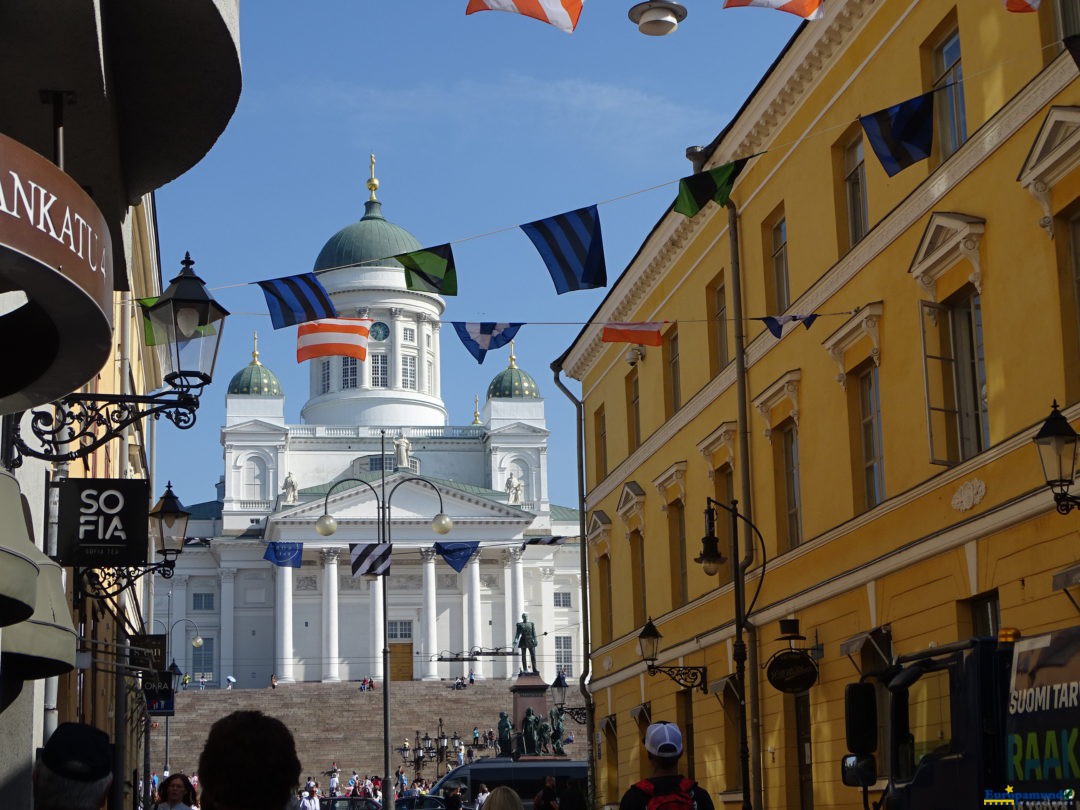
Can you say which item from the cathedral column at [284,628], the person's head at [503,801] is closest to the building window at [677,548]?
the person's head at [503,801]

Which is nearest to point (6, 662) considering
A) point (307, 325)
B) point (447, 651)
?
point (307, 325)

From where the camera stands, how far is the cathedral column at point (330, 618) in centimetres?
9344

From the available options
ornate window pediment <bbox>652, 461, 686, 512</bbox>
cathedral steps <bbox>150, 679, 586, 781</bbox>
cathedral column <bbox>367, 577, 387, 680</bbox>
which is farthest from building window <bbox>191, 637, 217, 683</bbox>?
ornate window pediment <bbox>652, 461, 686, 512</bbox>

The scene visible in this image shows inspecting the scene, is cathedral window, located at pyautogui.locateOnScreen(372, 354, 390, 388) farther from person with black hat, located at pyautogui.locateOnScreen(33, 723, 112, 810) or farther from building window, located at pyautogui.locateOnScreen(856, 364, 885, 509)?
person with black hat, located at pyautogui.locateOnScreen(33, 723, 112, 810)

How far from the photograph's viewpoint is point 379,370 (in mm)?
102938

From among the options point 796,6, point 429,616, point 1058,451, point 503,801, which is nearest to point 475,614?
point 429,616

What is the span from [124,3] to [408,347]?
92.9 metres

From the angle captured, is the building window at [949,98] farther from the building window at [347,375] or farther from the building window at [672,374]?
the building window at [347,375]

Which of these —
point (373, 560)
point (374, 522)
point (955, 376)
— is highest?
point (374, 522)

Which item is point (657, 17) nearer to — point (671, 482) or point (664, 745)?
point (664, 745)

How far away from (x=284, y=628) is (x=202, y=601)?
686 cm

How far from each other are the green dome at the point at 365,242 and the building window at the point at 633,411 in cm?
6818

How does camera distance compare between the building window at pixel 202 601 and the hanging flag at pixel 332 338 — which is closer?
the hanging flag at pixel 332 338

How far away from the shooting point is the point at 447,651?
9550cm
